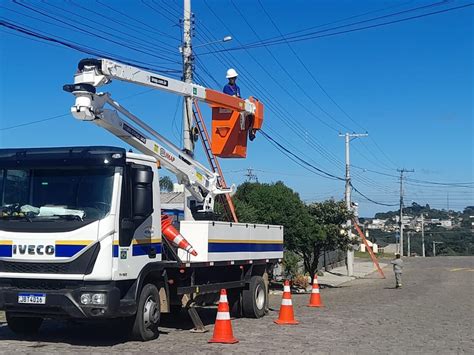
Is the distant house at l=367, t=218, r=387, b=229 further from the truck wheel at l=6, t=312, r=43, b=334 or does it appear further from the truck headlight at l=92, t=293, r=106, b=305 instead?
the truck headlight at l=92, t=293, r=106, b=305

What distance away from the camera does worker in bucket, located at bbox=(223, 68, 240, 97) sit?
49.5ft

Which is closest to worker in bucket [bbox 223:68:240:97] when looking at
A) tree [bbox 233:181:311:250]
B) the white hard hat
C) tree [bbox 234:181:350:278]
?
the white hard hat

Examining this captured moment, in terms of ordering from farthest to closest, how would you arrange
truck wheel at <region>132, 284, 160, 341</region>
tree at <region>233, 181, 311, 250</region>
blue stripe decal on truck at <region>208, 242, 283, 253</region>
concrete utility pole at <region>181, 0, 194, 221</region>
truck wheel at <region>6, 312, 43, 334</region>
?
tree at <region>233, 181, 311, 250</region>
concrete utility pole at <region>181, 0, 194, 221</region>
blue stripe decal on truck at <region>208, 242, 283, 253</region>
truck wheel at <region>6, 312, 43, 334</region>
truck wheel at <region>132, 284, 160, 341</region>

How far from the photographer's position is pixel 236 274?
45.4ft

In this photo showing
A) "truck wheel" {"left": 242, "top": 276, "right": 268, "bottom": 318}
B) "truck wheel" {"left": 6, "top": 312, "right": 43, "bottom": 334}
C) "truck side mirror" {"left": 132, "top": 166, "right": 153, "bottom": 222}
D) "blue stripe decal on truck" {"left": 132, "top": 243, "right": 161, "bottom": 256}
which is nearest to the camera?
"truck side mirror" {"left": 132, "top": 166, "right": 153, "bottom": 222}

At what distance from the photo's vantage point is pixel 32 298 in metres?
9.19

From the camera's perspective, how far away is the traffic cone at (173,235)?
11031mm

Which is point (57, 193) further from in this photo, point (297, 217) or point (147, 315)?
point (297, 217)

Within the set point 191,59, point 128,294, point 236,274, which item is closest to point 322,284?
point 191,59

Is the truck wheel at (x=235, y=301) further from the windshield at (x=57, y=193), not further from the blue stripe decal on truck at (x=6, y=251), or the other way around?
the blue stripe decal on truck at (x=6, y=251)

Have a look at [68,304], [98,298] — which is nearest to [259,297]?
[98,298]

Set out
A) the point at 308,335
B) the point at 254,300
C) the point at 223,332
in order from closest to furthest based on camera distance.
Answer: the point at 223,332 → the point at 308,335 → the point at 254,300

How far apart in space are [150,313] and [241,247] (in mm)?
3395

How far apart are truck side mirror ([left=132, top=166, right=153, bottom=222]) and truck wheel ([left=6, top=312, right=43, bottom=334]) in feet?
9.62
